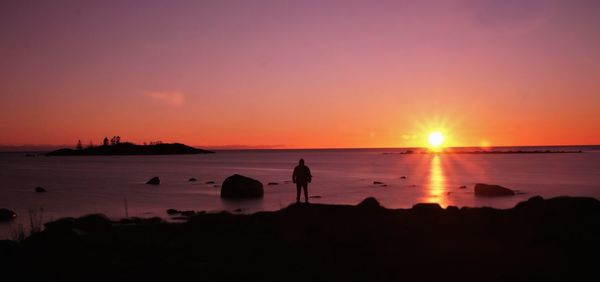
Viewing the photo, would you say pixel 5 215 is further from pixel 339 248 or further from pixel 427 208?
pixel 427 208

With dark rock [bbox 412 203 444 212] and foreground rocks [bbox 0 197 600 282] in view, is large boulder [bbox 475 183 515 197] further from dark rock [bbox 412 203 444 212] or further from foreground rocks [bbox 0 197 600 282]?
dark rock [bbox 412 203 444 212]

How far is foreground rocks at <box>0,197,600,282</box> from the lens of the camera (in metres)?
11.8

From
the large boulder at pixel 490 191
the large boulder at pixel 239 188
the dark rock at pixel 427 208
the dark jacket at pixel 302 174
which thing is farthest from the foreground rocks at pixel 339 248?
the large boulder at pixel 490 191

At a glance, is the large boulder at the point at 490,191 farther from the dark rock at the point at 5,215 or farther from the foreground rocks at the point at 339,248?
the dark rock at the point at 5,215

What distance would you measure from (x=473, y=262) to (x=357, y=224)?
5.76m

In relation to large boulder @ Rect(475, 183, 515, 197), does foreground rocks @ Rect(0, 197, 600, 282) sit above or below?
above

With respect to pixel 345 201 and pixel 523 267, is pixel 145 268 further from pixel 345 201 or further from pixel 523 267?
pixel 345 201

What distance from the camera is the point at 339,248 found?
1416cm

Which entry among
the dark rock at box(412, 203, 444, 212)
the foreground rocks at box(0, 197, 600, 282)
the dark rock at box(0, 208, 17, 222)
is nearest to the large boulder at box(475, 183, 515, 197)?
the foreground rocks at box(0, 197, 600, 282)

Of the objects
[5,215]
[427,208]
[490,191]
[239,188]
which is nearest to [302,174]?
[427,208]

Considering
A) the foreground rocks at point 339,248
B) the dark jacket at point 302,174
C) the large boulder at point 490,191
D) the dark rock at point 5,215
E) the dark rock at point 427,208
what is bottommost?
the large boulder at point 490,191

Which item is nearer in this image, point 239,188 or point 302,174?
point 302,174

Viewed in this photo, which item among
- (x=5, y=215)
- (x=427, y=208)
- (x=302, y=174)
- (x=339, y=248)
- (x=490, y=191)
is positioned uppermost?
(x=302, y=174)

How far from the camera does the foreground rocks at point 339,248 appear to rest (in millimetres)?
11812
